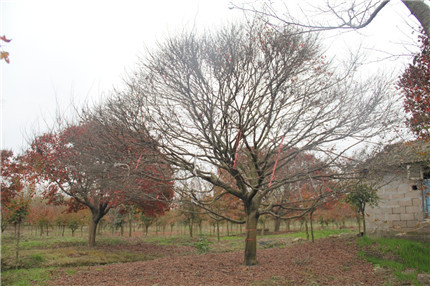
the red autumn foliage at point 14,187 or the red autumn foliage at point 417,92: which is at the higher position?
the red autumn foliage at point 417,92

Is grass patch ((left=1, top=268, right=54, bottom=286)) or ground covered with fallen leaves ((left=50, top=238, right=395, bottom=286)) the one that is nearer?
ground covered with fallen leaves ((left=50, top=238, right=395, bottom=286))

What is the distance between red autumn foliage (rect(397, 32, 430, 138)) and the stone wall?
3.68 metres

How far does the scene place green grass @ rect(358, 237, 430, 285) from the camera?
22.7 feet

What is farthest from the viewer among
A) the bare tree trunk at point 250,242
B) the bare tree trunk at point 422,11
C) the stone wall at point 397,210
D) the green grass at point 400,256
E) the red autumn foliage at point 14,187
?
the stone wall at point 397,210

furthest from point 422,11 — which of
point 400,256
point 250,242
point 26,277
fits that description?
point 26,277

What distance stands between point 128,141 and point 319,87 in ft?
16.4

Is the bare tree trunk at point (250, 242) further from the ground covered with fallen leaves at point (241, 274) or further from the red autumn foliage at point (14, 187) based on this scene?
the red autumn foliage at point (14, 187)

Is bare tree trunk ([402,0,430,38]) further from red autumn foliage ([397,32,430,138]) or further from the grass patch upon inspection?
the grass patch

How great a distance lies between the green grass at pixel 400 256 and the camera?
272 inches

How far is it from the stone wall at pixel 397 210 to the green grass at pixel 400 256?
3.28 feet

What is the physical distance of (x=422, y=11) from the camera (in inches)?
155

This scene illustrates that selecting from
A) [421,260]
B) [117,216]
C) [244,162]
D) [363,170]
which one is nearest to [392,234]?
[421,260]

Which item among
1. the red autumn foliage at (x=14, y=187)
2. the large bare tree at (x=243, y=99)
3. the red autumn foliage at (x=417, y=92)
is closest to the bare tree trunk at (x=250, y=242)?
the large bare tree at (x=243, y=99)

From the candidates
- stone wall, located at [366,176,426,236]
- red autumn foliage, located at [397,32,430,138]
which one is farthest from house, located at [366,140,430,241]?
red autumn foliage, located at [397,32,430,138]
